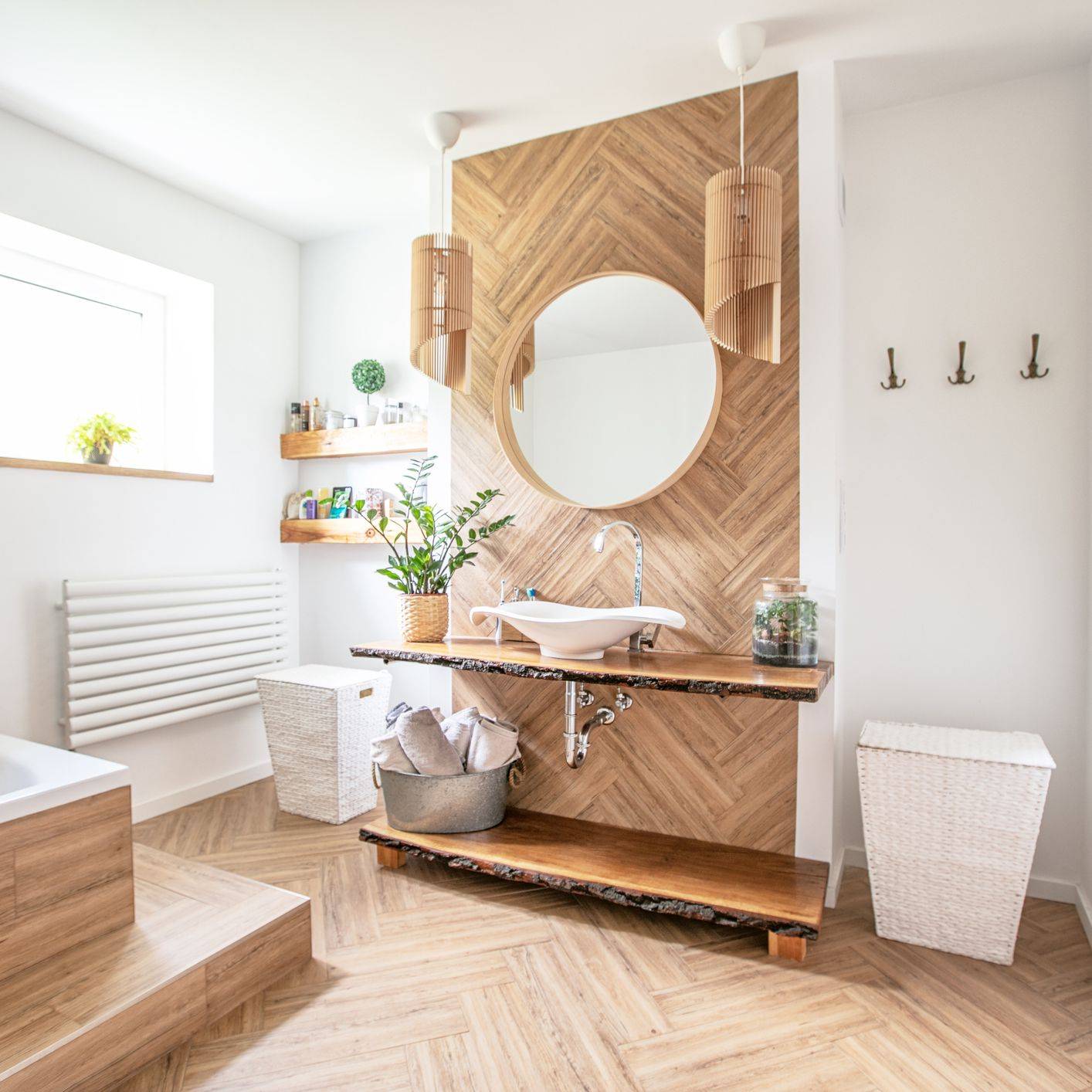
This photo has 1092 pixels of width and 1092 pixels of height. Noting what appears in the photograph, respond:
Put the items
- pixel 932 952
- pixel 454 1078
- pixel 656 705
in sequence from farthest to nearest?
pixel 656 705 → pixel 932 952 → pixel 454 1078

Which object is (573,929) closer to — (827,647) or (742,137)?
(827,647)

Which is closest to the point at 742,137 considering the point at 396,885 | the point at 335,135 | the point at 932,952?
the point at 335,135

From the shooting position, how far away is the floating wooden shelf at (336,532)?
336 centimetres

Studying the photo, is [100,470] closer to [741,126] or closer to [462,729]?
[462,729]

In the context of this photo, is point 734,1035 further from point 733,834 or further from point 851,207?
point 851,207

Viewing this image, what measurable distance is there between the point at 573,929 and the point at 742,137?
94.7 inches

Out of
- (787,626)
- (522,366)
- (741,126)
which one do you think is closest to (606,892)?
(787,626)

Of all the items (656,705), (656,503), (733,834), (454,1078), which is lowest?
(454,1078)

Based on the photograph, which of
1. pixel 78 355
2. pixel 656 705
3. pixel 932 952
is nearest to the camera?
pixel 932 952

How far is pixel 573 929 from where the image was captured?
2.16m

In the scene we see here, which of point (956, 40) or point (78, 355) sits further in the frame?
point (78, 355)

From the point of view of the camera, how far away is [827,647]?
7.70 feet

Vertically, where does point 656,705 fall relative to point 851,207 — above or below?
below

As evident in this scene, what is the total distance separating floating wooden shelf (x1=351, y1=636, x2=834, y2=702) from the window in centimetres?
150
